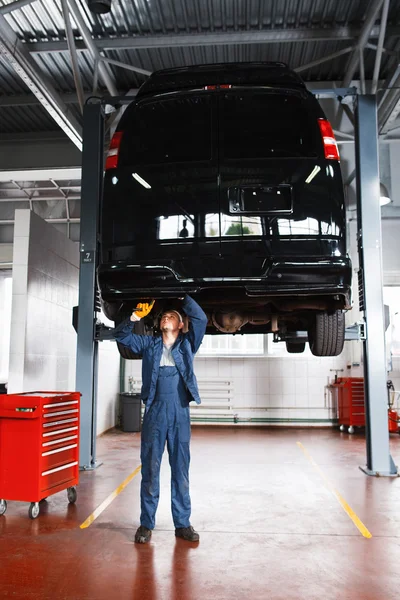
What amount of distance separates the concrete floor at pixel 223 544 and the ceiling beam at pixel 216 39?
187 inches

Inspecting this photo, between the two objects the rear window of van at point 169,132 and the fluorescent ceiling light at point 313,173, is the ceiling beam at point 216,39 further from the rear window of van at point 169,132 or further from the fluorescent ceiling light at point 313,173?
the fluorescent ceiling light at point 313,173

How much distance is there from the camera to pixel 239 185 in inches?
121

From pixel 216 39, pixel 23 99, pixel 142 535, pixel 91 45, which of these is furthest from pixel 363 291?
pixel 23 99

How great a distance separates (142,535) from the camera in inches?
125

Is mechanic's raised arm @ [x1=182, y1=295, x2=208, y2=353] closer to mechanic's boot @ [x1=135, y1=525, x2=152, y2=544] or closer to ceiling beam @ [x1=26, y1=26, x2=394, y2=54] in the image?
mechanic's boot @ [x1=135, y1=525, x2=152, y2=544]

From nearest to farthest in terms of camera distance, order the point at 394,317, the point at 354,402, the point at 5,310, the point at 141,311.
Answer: the point at 141,311 < the point at 354,402 < the point at 394,317 < the point at 5,310

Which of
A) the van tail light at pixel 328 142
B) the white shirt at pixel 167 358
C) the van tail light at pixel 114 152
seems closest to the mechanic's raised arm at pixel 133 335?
the white shirt at pixel 167 358

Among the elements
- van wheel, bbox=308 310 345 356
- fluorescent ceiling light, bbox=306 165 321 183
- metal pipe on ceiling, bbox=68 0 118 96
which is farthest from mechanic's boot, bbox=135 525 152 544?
metal pipe on ceiling, bbox=68 0 118 96

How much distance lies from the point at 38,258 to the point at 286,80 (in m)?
4.52

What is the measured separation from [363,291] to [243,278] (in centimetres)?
264

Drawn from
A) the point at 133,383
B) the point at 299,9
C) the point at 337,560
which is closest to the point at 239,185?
Result: the point at 337,560

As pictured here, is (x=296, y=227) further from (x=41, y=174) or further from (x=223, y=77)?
(x=41, y=174)

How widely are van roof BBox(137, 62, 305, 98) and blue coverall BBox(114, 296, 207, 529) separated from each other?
1387 millimetres

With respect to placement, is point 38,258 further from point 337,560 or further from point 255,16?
point 337,560
